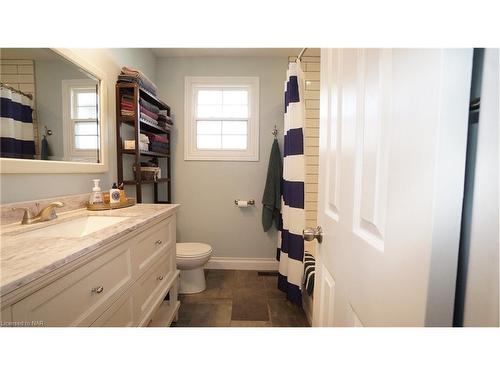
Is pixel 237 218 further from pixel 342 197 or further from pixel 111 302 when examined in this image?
pixel 342 197

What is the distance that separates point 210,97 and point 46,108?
1.68 meters

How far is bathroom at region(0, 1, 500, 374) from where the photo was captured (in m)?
0.30

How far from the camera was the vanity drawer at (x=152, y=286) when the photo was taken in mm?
1052

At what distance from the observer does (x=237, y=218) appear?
2.58 metres

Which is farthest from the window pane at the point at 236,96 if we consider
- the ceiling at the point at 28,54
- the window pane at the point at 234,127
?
the ceiling at the point at 28,54

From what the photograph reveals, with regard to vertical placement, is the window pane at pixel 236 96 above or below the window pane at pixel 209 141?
above

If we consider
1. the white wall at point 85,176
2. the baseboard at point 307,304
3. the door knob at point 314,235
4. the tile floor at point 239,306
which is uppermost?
the white wall at point 85,176

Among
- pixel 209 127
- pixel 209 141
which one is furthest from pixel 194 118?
pixel 209 141

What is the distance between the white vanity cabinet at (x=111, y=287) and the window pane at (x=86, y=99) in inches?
36.9

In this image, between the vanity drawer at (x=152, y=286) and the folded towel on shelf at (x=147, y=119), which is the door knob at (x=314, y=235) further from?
the folded towel on shelf at (x=147, y=119)

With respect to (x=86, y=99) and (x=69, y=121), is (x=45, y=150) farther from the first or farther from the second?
(x=86, y=99)

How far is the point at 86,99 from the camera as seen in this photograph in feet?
4.62

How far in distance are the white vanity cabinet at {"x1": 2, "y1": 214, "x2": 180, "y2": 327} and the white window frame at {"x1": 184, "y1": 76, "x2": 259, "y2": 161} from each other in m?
1.27
